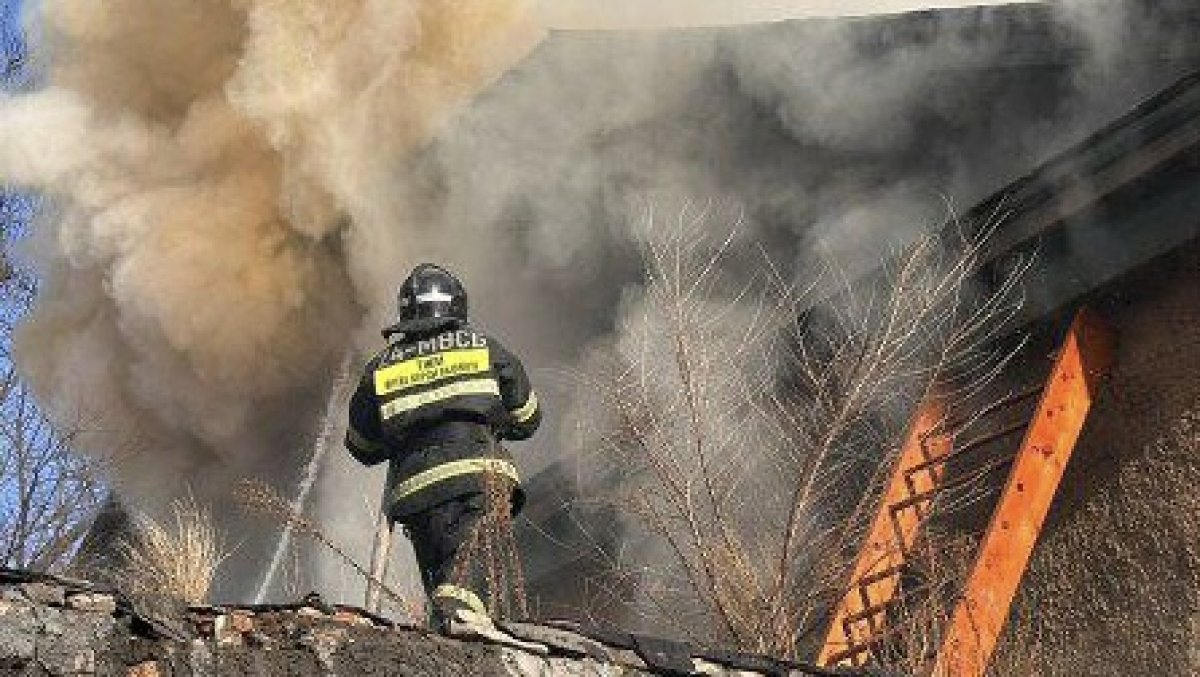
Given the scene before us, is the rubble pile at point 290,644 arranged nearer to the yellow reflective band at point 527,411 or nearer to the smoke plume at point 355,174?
the yellow reflective band at point 527,411

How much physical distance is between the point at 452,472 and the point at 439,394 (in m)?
0.25

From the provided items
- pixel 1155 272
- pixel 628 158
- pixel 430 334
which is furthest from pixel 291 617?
pixel 628 158

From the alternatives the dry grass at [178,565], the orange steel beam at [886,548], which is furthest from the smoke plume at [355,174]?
the dry grass at [178,565]

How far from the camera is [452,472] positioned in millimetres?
6297

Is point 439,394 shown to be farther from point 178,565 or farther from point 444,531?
point 178,565

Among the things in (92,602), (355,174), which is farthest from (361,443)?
(355,174)

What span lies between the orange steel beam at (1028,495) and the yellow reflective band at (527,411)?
1748mm

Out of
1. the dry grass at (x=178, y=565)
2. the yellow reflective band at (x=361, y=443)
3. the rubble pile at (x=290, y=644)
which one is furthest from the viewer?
the dry grass at (x=178, y=565)

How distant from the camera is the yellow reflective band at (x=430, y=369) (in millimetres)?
6379

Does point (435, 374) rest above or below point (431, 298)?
below

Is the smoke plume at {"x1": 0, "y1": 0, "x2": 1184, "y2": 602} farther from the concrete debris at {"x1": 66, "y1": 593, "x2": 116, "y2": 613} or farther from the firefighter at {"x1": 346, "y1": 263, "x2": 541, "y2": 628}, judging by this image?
the concrete debris at {"x1": 66, "y1": 593, "x2": 116, "y2": 613}

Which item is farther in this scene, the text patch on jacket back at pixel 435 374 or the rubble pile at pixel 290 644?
the text patch on jacket back at pixel 435 374

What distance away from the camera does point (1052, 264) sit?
27.0 feet

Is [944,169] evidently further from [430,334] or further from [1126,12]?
[430,334]
